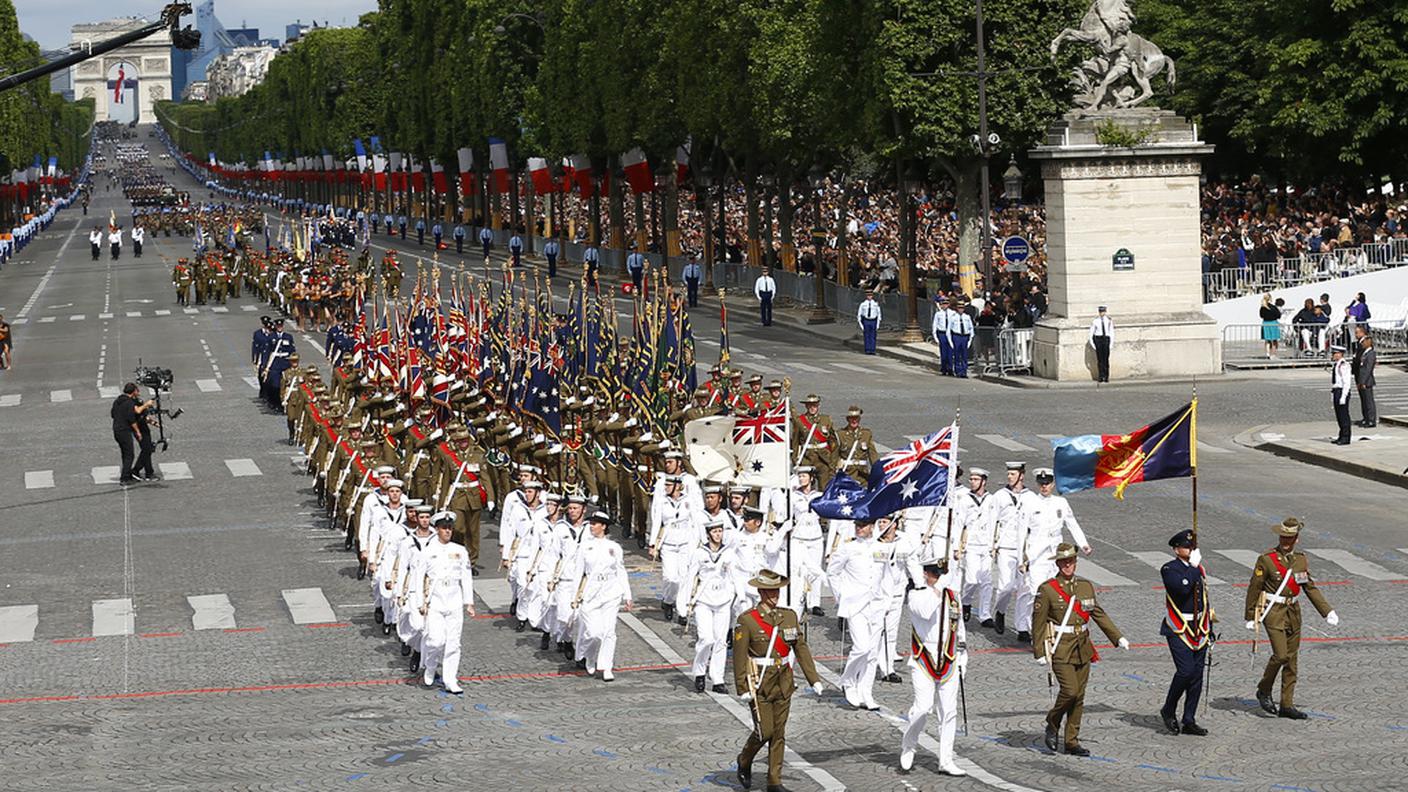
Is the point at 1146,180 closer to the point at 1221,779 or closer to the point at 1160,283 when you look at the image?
the point at 1160,283

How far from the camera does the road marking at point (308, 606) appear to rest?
24031 mm

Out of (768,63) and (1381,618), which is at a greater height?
(768,63)

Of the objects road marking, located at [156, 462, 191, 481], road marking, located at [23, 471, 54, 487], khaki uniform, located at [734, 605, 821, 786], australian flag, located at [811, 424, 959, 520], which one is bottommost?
road marking, located at [23, 471, 54, 487]

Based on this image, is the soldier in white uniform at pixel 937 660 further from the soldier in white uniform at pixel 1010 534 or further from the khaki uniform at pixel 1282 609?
the soldier in white uniform at pixel 1010 534

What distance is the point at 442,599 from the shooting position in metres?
20.4

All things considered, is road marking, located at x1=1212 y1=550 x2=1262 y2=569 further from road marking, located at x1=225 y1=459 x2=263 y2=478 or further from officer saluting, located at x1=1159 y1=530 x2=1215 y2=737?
road marking, located at x1=225 y1=459 x2=263 y2=478

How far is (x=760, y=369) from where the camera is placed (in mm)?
47562

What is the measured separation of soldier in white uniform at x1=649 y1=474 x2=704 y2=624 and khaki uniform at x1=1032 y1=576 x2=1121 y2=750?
606 cm

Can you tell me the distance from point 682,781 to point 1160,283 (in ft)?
97.0

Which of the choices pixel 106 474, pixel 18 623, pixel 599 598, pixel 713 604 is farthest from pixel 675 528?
pixel 106 474

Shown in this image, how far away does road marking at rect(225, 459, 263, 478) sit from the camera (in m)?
35.8

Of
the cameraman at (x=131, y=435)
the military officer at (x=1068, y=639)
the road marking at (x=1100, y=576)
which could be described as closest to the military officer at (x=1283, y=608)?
the military officer at (x=1068, y=639)

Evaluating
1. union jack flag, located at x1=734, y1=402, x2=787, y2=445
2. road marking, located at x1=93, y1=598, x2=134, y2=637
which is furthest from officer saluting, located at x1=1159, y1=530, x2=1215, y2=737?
road marking, located at x1=93, y1=598, x2=134, y2=637

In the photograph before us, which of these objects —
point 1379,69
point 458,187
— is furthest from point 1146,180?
point 458,187
